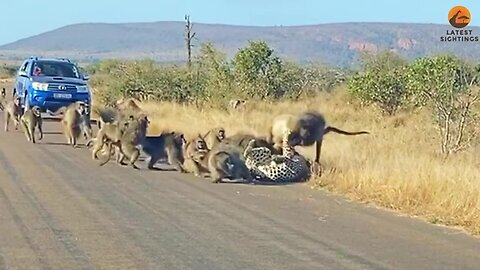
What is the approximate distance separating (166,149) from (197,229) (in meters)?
5.89

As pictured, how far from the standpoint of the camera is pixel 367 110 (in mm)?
33344

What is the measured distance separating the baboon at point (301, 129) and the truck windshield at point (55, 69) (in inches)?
457

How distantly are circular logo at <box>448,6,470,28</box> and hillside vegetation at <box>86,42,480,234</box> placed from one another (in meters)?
1.31

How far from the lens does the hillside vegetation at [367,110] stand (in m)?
12.6

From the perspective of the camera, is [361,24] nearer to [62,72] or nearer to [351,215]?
[62,72]

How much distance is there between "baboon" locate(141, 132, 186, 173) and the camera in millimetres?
15711

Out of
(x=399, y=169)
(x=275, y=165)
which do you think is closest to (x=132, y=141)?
(x=275, y=165)

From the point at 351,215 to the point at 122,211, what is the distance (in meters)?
2.74

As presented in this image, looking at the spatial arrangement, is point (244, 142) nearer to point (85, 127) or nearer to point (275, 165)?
point (275, 165)

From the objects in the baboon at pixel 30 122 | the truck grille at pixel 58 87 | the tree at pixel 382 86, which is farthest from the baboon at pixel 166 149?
the tree at pixel 382 86

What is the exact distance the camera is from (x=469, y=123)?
67.8ft

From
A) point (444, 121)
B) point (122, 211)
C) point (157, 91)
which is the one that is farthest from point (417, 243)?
point (157, 91)

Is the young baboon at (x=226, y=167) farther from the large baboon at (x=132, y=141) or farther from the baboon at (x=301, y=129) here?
the large baboon at (x=132, y=141)

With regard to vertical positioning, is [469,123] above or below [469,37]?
below
